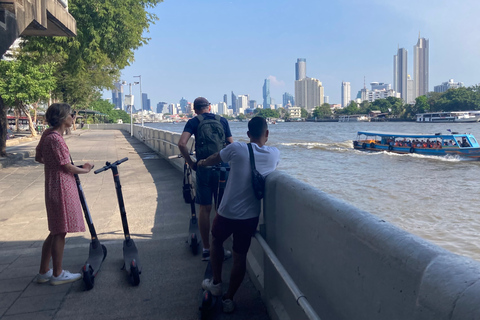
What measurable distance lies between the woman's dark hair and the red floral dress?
0.28 ft

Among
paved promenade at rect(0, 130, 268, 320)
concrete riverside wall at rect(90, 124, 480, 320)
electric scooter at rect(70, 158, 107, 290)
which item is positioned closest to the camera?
concrete riverside wall at rect(90, 124, 480, 320)

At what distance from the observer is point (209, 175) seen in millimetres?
4637

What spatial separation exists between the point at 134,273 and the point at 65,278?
677 mm

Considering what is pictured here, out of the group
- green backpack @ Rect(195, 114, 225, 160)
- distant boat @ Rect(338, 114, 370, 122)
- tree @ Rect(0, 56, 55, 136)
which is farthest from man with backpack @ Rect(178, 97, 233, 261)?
distant boat @ Rect(338, 114, 370, 122)

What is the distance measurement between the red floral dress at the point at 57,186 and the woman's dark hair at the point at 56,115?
0.08 m

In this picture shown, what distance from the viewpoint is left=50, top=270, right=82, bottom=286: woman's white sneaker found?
163 inches

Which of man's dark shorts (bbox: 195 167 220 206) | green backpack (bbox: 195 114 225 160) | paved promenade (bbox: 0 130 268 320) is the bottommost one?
paved promenade (bbox: 0 130 268 320)

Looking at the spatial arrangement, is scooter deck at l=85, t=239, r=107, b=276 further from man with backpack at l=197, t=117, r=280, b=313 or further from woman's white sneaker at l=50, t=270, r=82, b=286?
man with backpack at l=197, t=117, r=280, b=313

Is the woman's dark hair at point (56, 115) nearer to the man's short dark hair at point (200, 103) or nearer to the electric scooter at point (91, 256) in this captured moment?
the electric scooter at point (91, 256)

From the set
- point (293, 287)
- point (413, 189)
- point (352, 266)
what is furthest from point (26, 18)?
point (413, 189)

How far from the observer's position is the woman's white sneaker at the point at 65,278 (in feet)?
13.6

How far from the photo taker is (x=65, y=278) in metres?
4.18

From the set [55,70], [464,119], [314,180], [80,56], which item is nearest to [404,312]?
[80,56]

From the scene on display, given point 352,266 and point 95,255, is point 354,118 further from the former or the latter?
point 352,266
